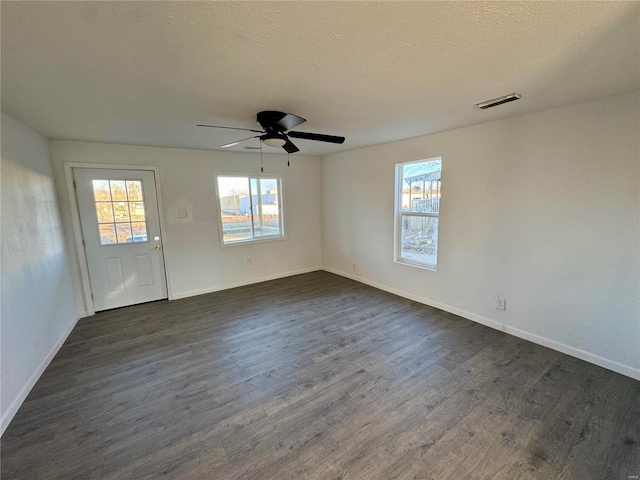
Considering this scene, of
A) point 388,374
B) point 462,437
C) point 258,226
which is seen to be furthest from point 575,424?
point 258,226

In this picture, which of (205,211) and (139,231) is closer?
(139,231)

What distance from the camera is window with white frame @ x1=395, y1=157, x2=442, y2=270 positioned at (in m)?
3.78

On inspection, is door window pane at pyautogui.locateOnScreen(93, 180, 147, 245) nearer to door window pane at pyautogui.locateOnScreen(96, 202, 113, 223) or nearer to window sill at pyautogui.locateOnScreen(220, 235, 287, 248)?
door window pane at pyautogui.locateOnScreen(96, 202, 113, 223)

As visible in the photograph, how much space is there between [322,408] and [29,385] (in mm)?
2455

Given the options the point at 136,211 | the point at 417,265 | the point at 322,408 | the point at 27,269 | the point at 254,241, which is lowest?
the point at 322,408

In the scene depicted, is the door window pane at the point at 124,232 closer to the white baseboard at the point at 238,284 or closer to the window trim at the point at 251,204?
the white baseboard at the point at 238,284

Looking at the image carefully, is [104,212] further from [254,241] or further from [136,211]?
[254,241]

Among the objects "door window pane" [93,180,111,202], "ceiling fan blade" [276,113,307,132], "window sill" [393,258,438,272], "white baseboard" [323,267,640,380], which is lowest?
"white baseboard" [323,267,640,380]

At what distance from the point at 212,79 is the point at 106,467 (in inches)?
97.2

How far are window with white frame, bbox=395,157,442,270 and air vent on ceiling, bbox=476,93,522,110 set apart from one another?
1.14 m

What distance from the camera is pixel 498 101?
2357 millimetres

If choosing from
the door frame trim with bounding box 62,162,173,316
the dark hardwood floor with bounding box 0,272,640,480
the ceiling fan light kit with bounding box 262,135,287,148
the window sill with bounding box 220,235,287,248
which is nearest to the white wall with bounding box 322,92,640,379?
the dark hardwood floor with bounding box 0,272,640,480

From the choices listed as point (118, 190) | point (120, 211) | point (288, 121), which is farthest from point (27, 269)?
point (288, 121)

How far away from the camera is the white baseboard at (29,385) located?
195cm
